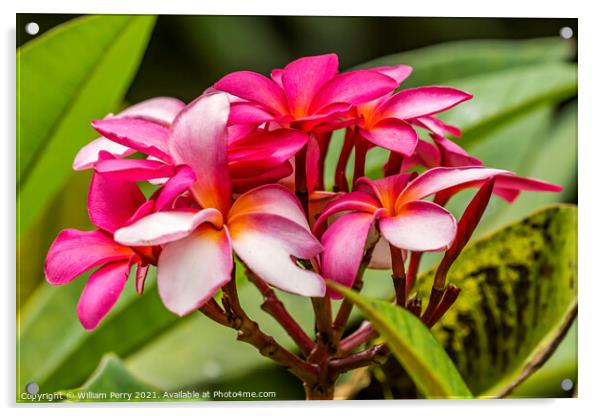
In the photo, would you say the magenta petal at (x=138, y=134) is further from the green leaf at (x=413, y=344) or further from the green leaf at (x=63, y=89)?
the green leaf at (x=63, y=89)

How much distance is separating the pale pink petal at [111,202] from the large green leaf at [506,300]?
376 mm

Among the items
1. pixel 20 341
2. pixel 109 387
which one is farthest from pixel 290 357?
pixel 20 341

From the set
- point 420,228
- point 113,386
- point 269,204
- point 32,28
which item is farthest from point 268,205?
point 32,28

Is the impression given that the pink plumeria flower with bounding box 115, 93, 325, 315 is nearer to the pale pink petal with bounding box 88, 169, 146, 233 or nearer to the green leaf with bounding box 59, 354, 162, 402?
the pale pink petal with bounding box 88, 169, 146, 233

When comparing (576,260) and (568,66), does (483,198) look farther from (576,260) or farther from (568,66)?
(568,66)

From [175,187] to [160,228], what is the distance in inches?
1.4

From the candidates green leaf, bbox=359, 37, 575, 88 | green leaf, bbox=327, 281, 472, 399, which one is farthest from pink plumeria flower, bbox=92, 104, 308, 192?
green leaf, bbox=359, 37, 575, 88

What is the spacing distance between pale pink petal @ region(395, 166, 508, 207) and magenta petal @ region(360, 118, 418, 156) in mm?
22

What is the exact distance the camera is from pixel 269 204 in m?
0.56

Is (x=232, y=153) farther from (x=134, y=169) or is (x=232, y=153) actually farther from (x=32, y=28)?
(x=32, y=28)

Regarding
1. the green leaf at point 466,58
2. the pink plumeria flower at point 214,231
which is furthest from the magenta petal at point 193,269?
the green leaf at point 466,58

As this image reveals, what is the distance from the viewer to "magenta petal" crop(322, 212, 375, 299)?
0.54 meters

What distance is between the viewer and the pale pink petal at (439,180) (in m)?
0.58

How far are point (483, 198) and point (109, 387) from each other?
1.51 ft
